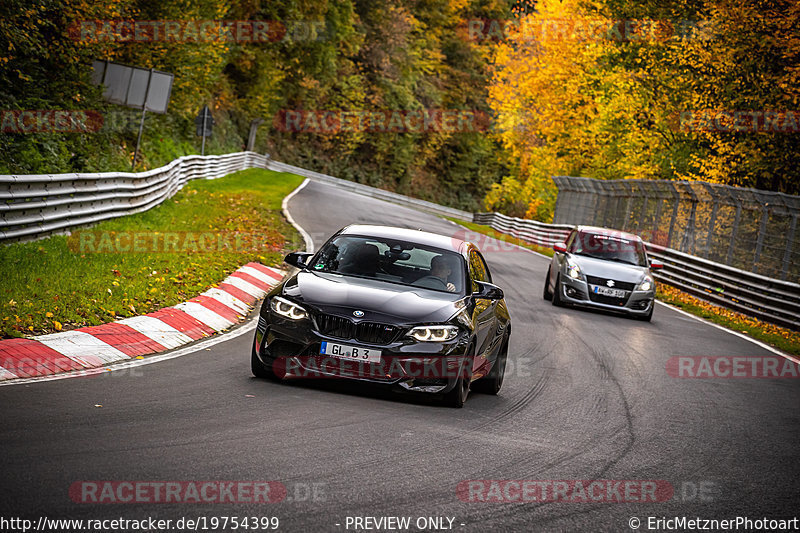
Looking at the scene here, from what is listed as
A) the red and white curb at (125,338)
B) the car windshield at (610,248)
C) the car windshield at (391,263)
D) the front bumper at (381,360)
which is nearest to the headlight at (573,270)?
the car windshield at (610,248)

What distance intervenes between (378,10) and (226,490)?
6830 centimetres

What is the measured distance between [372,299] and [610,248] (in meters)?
12.2

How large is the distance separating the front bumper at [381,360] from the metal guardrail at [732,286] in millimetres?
13269

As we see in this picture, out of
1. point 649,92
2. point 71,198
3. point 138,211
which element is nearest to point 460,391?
point 71,198

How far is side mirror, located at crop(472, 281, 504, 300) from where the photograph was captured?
8828 mm

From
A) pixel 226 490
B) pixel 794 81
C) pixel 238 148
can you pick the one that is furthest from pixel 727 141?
pixel 238 148

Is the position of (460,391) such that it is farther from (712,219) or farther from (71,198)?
(712,219)

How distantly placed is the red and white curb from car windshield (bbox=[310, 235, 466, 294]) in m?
1.92

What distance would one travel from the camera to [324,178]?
206 feet

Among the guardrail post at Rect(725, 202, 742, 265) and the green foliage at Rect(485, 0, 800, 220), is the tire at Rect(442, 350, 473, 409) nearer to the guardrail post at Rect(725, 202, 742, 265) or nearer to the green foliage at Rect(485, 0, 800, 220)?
the guardrail post at Rect(725, 202, 742, 265)

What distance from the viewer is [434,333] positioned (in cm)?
782

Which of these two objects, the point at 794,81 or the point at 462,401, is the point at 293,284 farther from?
the point at 794,81

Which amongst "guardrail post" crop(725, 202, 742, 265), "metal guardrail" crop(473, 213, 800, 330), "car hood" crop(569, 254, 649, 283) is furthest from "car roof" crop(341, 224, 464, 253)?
"guardrail post" crop(725, 202, 742, 265)

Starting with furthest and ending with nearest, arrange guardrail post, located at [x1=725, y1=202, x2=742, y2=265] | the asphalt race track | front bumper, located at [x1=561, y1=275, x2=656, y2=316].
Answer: guardrail post, located at [x1=725, y1=202, x2=742, y2=265] → front bumper, located at [x1=561, y1=275, x2=656, y2=316] → the asphalt race track
